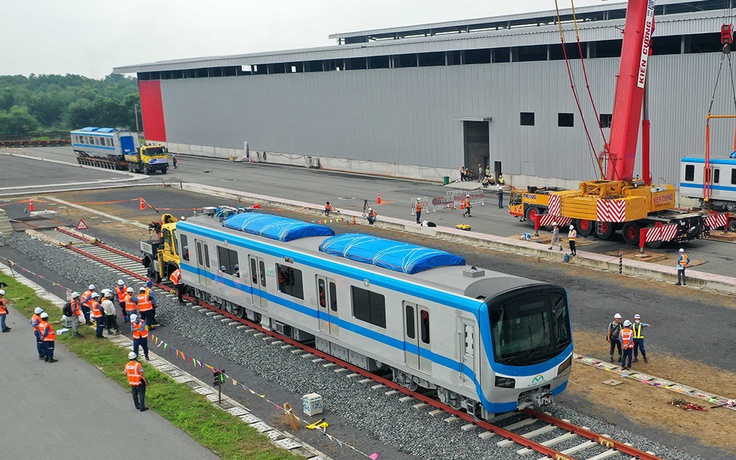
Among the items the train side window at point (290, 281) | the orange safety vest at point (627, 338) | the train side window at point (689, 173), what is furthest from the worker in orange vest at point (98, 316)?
the train side window at point (689, 173)

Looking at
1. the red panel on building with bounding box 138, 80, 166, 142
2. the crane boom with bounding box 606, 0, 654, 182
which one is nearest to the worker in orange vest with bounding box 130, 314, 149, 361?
the crane boom with bounding box 606, 0, 654, 182

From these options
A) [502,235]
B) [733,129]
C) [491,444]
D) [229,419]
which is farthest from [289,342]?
[733,129]

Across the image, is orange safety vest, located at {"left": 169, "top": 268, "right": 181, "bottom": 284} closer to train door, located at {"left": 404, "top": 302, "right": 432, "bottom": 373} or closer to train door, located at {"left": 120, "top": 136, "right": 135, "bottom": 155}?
train door, located at {"left": 404, "top": 302, "right": 432, "bottom": 373}

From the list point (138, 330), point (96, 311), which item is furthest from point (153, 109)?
point (138, 330)

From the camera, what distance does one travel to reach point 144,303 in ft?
72.0

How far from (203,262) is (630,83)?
65.5ft

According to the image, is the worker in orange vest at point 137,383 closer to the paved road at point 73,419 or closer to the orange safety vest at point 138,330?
the paved road at point 73,419

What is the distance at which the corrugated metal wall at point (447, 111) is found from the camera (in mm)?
42656

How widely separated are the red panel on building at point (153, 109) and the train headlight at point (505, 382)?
9000cm

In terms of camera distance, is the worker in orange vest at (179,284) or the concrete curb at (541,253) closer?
the worker in orange vest at (179,284)

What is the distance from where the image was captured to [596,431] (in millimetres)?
14234

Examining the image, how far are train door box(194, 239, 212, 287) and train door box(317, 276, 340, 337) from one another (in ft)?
21.2

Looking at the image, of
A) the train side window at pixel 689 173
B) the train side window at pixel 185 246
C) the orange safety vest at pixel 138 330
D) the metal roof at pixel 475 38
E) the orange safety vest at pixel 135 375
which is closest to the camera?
the orange safety vest at pixel 135 375

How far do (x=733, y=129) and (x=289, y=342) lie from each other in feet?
100
